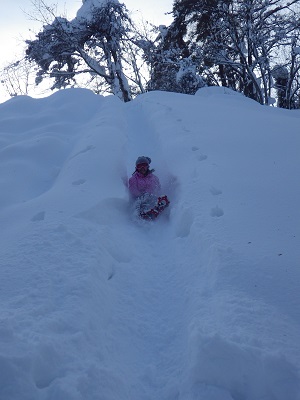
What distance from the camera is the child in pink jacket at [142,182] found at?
435 cm

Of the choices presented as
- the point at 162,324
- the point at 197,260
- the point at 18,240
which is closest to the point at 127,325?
the point at 162,324

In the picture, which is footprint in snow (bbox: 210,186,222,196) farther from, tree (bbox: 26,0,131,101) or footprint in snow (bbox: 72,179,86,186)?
tree (bbox: 26,0,131,101)

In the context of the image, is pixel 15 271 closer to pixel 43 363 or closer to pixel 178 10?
pixel 43 363

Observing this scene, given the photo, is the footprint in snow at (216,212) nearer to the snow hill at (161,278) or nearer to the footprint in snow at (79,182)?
the snow hill at (161,278)

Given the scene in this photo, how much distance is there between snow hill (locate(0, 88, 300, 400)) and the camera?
1677 mm

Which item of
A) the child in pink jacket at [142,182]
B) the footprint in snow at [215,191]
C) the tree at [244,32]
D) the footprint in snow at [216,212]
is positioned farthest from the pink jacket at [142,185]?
the tree at [244,32]

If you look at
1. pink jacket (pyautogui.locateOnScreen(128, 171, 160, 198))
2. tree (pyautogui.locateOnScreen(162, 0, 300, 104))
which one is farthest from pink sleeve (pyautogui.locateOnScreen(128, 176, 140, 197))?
tree (pyautogui.locateOnScreen(162, 0, 300, 104))

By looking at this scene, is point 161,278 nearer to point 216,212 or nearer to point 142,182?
point 216,212

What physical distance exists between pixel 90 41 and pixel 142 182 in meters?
13.2

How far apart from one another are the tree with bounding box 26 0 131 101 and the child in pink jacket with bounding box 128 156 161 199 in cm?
1170

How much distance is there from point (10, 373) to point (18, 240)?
5.20 ft

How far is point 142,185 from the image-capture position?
4352mm

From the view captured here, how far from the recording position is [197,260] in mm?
2814

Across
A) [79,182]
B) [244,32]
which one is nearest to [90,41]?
[244,32]
